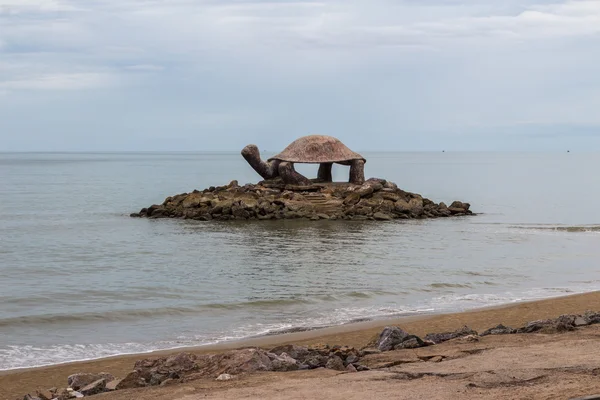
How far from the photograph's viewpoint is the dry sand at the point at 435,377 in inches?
268

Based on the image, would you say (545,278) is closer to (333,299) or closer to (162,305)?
(333,299)

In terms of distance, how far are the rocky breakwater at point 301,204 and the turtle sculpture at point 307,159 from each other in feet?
1.57

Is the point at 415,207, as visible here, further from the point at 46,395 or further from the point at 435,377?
the point at 46,395

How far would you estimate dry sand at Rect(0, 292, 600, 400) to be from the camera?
680 centimetres

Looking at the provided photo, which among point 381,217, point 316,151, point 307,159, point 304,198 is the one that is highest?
point 316,151

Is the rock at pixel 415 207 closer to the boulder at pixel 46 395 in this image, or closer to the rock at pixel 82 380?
the rock at pixel 82 380

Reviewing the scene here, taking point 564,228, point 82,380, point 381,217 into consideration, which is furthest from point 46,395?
point 564,228

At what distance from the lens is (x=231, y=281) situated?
723 inches

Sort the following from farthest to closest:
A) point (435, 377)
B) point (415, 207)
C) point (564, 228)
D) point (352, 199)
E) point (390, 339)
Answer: point (415, 207)
point (352, 199)
point (564, 228)
point (390, 339)
point (435, 377)

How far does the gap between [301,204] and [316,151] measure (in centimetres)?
373

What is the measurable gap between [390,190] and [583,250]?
12197 mm

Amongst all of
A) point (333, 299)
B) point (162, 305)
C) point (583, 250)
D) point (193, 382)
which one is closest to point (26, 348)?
point (162, 305)

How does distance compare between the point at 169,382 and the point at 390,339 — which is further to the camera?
the point at 390,339

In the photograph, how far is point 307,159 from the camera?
35.9 meters
